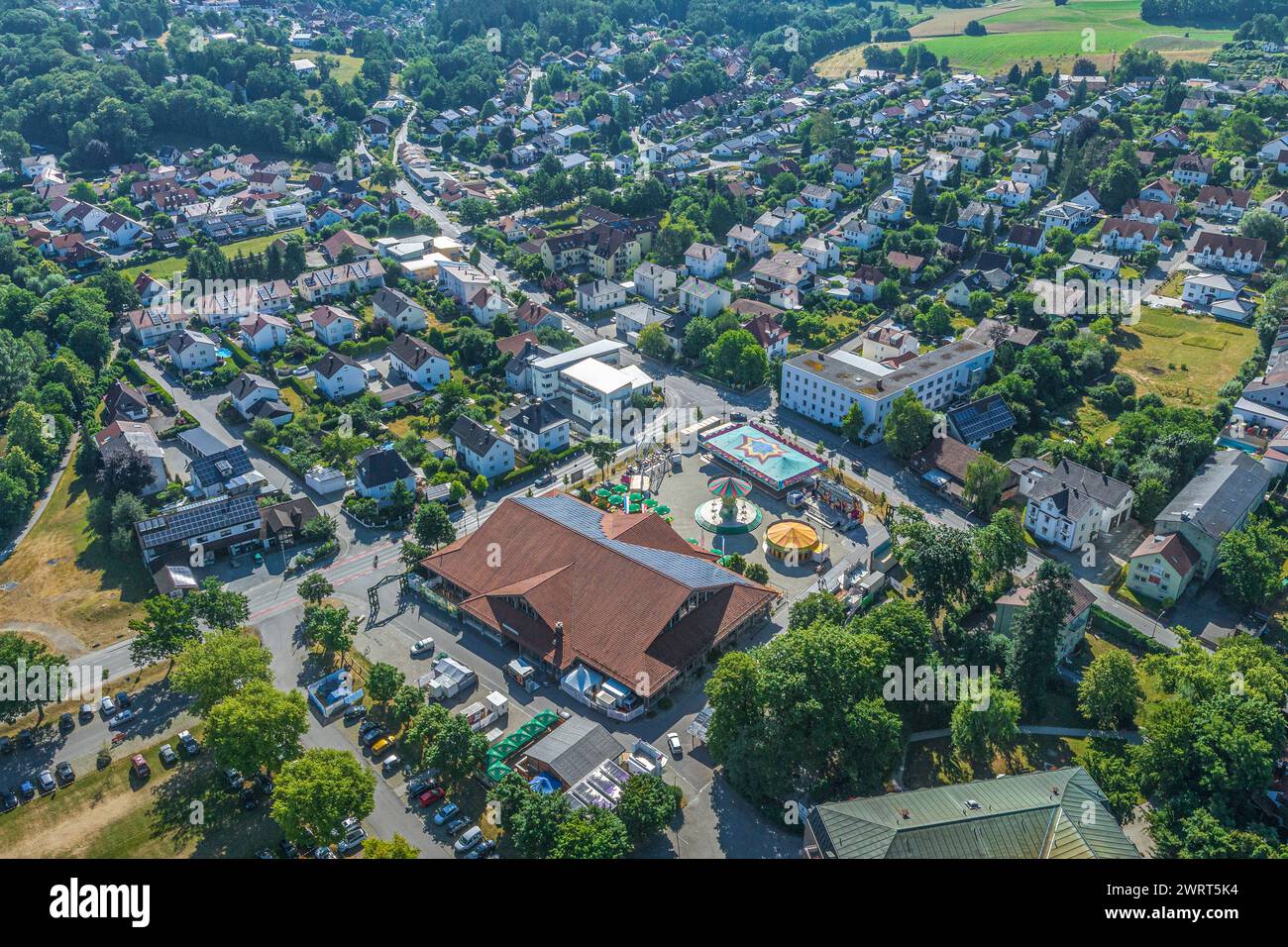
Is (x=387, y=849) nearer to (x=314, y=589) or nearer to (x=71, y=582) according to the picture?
(x=314, y=589)

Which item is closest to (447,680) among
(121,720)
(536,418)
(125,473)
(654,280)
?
(121,720)

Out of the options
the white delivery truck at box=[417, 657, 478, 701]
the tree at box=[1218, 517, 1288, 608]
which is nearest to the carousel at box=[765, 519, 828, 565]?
the white delivery truck at box=[417, 657, 478, 701]

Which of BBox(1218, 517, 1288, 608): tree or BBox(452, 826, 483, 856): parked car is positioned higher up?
BBox(1218, 517, 1288, 608): tree

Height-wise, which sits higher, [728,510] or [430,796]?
[728,510]

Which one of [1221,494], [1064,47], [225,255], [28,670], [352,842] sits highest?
[1064,47]

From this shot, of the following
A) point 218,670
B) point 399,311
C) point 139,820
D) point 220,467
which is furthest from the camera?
point 399,311

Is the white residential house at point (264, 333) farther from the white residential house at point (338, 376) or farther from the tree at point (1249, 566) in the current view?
the tree at point (1249, 566)

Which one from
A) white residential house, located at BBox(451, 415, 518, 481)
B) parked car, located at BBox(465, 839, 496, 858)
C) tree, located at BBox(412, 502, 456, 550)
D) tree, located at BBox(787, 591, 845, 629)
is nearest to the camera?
parked car, located at BBox(465, 839, 496, 858)

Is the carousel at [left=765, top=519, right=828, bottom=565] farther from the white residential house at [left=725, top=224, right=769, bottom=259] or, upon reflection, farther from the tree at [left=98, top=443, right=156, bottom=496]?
the white residential house at [left=725, top=224, right=769, bottom=259]
